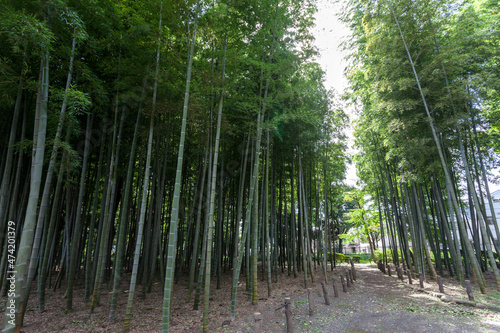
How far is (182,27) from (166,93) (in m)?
1.16

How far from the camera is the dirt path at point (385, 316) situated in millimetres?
3426

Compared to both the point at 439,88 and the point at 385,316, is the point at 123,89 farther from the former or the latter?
the point at 439,88

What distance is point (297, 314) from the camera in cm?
407

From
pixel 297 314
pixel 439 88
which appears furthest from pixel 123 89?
pixel 439 88

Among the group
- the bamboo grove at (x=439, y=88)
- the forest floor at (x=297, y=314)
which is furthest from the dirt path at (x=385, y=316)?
the bamboo grove at (x=439, y=88)

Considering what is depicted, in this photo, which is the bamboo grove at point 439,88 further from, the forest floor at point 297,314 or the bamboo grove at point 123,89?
the bamboo grove at point 123,89

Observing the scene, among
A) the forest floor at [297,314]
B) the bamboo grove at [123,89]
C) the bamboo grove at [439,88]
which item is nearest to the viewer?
the bamboo grove at [123,89]

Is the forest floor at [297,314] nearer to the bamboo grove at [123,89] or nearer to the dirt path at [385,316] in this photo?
the dirt path at [385,316]

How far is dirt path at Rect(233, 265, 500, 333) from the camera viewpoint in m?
3.43

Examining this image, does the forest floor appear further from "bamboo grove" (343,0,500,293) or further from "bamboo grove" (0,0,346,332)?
"bamboo grove" (343,0,500,293)

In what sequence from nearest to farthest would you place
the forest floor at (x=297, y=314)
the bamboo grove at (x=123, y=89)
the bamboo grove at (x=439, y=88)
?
the bamboo grove at (x=123, y=89) < the forest floor at (x=297, y=314) < the bamboo grove at (x=439, y=88)

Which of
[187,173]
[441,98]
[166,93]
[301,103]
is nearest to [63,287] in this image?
[187,173]

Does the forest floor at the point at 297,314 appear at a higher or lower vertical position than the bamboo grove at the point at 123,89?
lower

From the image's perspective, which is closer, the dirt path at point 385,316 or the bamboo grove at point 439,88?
the dirt path at point 385,316
